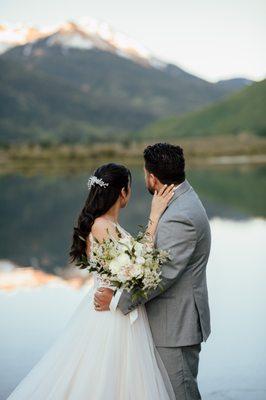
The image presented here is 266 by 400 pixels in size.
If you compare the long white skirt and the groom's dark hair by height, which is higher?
the groom's dark hair

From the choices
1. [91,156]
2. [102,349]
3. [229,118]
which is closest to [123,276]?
[102,349]

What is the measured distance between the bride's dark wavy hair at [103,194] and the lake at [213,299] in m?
2.26

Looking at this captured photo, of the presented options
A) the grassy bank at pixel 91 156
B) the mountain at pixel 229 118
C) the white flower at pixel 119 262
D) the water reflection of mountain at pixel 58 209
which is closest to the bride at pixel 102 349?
the white flower at pixel 119 262

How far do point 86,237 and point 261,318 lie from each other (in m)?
4.53

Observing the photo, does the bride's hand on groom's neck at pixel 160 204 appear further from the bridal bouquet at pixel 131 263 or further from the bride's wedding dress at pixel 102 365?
the bride's wedding dress at pixel 102 365

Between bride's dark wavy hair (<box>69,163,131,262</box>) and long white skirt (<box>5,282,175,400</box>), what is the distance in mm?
505

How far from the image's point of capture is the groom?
3.85 m

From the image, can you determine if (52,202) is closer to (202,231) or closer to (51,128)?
(202,231)

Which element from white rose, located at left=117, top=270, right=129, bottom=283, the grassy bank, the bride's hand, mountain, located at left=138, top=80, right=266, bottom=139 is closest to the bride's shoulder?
the bride's hand

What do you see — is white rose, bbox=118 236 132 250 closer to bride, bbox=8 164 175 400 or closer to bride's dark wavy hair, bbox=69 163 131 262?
bride, bbox=8 164 175 400

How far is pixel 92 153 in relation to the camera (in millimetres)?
71188

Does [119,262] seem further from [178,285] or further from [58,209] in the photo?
[58,209]

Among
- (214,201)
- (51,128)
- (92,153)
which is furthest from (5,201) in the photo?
(51,128)

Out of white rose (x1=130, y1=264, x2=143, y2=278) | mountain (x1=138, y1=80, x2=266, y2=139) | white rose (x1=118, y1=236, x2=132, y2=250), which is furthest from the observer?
mountain (x1=138, y1=80, x2=266, y2=139)
